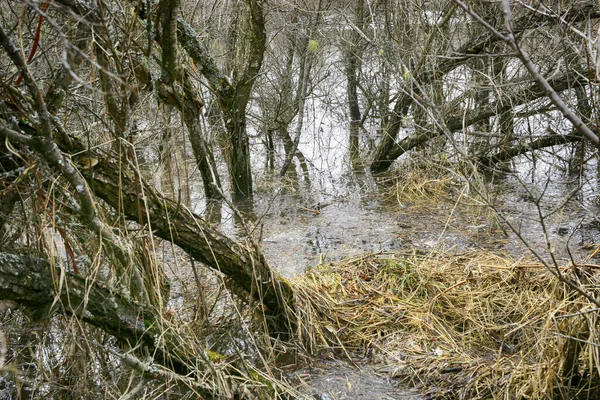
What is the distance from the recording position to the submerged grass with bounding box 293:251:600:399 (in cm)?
282

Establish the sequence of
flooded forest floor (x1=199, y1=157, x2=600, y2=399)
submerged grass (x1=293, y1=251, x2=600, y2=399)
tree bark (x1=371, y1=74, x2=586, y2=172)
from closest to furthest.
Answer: submerged grass (x1=293, y1=251, x2=600, y2=399)
flooded forest floor (x1=199, y1=157, x2=600, y2=399)
tree bark (x1=371, y1=74, x2=586, y2=172)

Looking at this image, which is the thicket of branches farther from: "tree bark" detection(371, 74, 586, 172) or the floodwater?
the floodwater

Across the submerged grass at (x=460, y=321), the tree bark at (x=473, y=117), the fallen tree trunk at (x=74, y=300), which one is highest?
the tree bark at (x=473, y=117)

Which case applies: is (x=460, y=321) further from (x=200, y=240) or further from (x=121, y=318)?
(x=121, y=318)

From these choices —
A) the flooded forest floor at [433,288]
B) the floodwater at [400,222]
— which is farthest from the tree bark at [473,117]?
the flooded forest floor at [433,288]

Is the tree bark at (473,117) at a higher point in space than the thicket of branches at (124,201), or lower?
higher

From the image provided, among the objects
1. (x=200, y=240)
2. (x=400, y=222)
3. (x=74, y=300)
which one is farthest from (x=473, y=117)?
(x=74, y=300)

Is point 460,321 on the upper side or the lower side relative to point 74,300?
lower

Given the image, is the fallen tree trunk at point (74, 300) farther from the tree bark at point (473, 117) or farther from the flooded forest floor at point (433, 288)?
the tree bark at point (473, 117)

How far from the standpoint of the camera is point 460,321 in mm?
4121

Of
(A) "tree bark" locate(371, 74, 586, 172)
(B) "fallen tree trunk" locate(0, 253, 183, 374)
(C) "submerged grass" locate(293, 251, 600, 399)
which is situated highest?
(A) "tree bark" locate(371, 74, 586, 172)

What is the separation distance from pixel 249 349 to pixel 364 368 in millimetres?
770

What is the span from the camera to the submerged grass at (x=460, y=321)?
282 cm

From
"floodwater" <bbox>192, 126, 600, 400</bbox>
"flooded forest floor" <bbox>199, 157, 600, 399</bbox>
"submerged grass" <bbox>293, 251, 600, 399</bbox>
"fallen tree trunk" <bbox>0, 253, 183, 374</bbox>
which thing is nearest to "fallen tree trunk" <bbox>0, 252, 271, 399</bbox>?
"fallen tree trunk" <bbox>0, 253, 183, 374</bbox>
